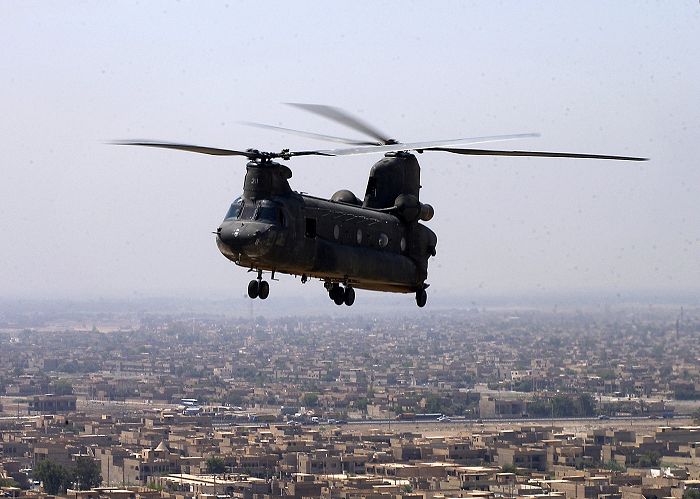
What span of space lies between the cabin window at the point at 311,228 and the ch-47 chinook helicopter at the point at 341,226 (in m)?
0.01

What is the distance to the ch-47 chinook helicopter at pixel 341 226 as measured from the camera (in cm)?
2627

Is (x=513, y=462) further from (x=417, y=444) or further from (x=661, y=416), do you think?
(x=661, y=416)

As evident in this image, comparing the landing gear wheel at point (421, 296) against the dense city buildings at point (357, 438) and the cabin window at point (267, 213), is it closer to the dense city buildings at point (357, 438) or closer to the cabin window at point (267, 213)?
the cabin window at point (267, 213)

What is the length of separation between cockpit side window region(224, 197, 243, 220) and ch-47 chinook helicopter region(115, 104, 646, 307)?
0.01 m

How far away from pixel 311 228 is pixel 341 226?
0.99 metres

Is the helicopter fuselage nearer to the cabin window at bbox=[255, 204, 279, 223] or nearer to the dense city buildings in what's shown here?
the cabin window at bbox=[255, 204, 279, 223]

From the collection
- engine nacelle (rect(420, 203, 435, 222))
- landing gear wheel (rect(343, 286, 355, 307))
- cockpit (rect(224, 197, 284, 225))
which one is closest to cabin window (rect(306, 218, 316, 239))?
cockpit (rect(224, 197, 284, 225))

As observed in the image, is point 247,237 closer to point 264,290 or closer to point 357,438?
point 264,290

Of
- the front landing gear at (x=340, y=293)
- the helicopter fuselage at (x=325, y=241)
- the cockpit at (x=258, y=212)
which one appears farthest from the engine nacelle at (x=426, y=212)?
the cockpit at (x=258, y=212)

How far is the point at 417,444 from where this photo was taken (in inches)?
4705

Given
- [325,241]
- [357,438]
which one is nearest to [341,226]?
[325,241]

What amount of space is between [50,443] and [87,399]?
6984cm

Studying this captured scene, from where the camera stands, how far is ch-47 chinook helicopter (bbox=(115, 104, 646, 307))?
26.3 meters

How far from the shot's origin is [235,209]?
87.9ft
